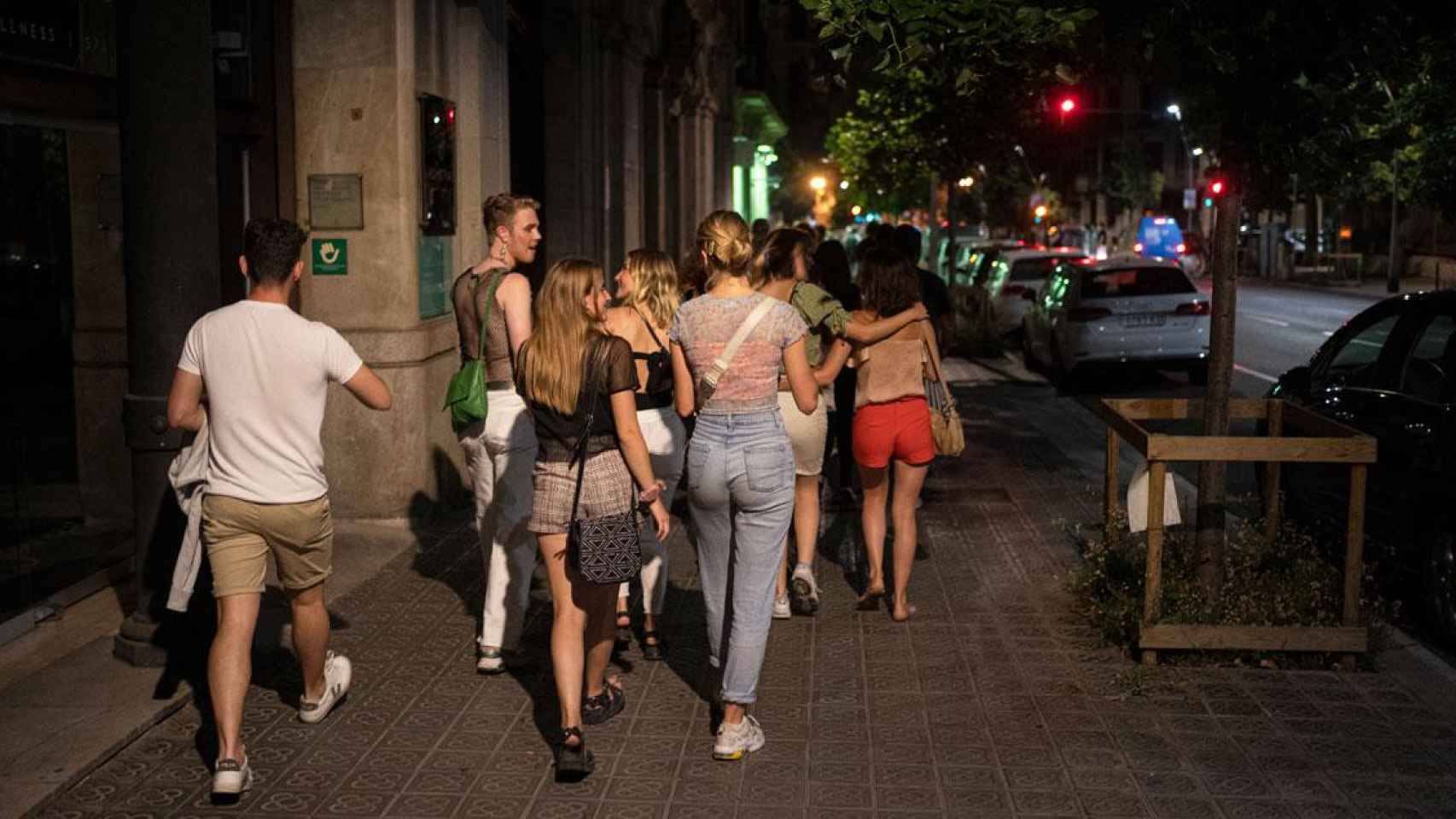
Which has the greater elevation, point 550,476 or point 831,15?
point 831,15

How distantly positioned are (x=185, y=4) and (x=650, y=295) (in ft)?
7.14

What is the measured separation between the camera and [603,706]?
6504 mm

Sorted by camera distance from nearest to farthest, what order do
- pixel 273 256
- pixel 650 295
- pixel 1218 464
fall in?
pixel 273 256, pixel 650 295, pixel 1218 464

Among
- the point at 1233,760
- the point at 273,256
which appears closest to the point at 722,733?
the point at 1233,760

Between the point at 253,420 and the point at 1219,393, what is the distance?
4.37 m

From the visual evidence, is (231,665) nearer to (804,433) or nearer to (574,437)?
(574,437)

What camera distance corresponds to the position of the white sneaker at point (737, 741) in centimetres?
600

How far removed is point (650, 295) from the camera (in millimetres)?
7258

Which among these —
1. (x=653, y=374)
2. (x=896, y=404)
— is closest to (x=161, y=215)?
(x=653, y=374)

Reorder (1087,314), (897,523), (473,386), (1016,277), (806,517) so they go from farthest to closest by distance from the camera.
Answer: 1. (1016,277)
2. (1087,314)
3. (806,517)
4. (897,523)
5. (473,386)

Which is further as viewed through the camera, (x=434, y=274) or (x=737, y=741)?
(x=434, y=274)

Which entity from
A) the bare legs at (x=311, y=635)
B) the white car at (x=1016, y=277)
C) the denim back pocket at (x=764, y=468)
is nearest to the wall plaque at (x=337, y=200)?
the bare legs at (x=311, y=635)

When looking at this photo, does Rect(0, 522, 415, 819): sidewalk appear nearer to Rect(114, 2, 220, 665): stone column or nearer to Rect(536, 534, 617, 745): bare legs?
Rect(114, 2, 220, 665): stone column

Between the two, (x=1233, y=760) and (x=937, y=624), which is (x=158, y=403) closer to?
(x=937, y=624)
